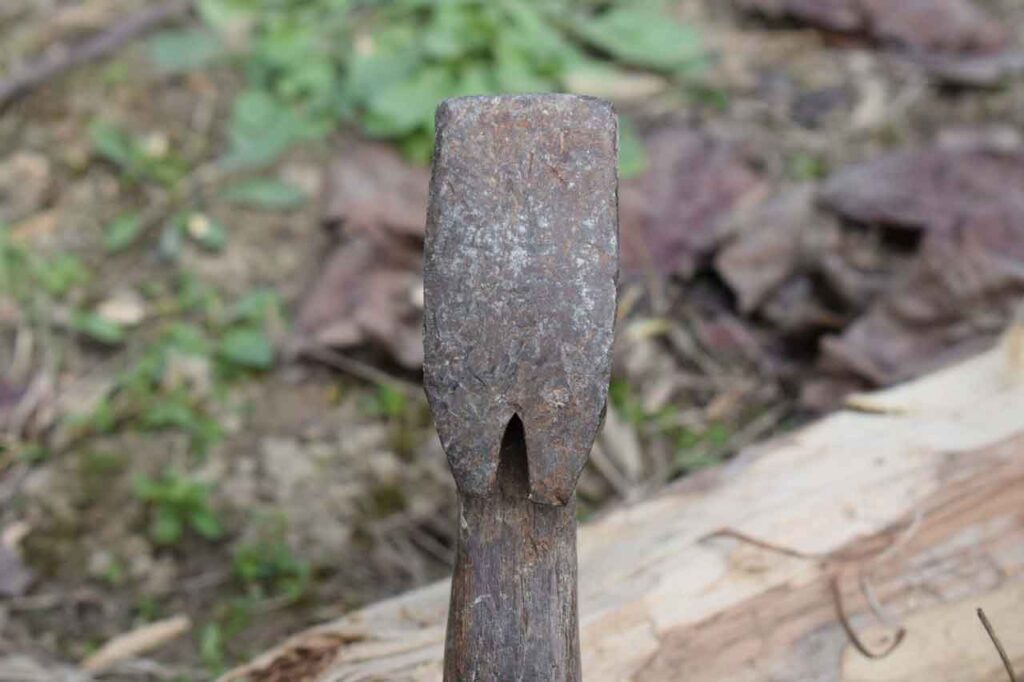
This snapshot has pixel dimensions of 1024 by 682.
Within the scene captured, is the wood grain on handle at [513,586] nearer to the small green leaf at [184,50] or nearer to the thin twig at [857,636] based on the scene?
the thin twig at [857,636]

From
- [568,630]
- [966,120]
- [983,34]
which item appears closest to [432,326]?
[568,630]

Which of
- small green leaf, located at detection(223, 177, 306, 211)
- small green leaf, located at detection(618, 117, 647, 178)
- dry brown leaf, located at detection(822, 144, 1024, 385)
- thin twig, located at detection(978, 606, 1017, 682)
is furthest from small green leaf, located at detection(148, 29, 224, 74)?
thin twig, located at detection(978, 606, 1017, 682)

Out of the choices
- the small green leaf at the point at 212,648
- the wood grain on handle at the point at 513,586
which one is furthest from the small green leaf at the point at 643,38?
the wood grain on handle at the point at 513,586

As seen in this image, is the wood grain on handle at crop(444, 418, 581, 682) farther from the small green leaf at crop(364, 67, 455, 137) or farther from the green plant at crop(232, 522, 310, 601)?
the small green leaf at crop(364, 67, 455, 137)

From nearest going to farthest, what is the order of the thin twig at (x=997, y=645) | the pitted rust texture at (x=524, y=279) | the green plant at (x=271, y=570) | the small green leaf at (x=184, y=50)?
the pitted rust texture at (x=524, y=279) < the thin twig at (x=997, y=645) < the green plant at (x=271, y=570) < the small green leaf at (x=184, y=50)

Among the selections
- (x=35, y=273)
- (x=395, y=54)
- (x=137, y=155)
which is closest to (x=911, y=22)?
(x=395, y=54)

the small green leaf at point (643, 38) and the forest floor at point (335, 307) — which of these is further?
the small green leaf at point (643, 38)
